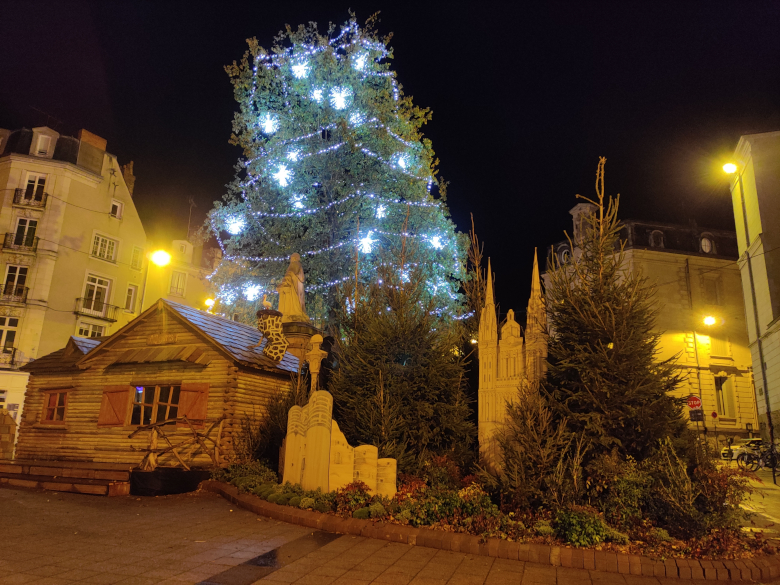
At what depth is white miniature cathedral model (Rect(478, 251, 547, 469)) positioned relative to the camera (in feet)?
35.6

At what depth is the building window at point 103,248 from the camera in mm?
35469

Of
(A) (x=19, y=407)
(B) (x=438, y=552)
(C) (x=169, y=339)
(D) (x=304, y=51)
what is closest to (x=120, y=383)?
(C) (x=169, y=339)

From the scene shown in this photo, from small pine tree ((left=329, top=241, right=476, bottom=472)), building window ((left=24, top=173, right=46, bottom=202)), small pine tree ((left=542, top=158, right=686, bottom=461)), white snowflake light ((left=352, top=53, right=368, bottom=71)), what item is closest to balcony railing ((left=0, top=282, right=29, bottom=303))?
building window ((left=24, top=173, right=46, bottom=202))

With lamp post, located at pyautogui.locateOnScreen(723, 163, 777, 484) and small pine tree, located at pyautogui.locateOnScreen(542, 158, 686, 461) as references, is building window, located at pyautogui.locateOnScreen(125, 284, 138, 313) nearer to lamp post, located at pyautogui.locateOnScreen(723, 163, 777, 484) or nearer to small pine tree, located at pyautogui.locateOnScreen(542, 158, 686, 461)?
small pine tree, located at pyautogui.locateOnScreen(542, 158, 686, 461)

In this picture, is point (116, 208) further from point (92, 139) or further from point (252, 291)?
point (252, 291)

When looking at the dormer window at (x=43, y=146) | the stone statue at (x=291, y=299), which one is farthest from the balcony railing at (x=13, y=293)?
the stone statue at (x=291, y=299)

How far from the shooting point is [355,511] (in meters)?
8.66

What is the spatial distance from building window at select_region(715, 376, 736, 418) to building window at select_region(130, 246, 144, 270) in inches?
1546

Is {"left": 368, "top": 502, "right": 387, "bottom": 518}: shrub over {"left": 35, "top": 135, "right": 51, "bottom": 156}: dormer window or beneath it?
beneath

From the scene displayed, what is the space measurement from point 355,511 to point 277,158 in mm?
18253

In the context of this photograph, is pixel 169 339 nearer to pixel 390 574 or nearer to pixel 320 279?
pixel 320 279

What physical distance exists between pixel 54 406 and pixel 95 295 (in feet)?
69.5

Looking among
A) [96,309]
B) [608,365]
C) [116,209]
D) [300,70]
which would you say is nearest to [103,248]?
[116,209]

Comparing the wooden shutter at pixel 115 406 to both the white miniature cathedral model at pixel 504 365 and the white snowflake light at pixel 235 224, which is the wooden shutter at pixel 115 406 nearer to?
the white miniature cathedral model at pixel 504 365
